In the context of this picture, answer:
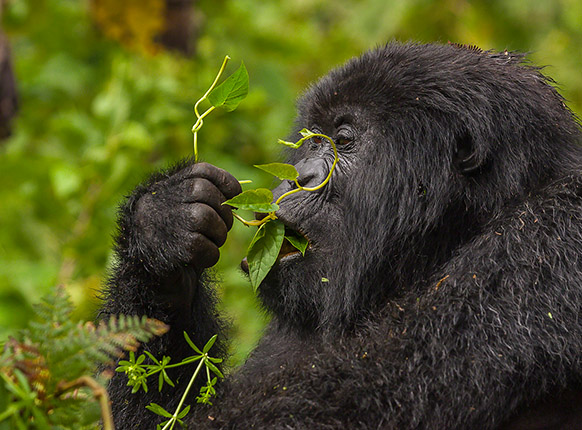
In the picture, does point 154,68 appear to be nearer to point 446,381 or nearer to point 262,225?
point 262,225

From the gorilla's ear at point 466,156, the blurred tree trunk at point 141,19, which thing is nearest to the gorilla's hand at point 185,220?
the gorilla's ear at point 466,156

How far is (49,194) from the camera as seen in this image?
5152 mm

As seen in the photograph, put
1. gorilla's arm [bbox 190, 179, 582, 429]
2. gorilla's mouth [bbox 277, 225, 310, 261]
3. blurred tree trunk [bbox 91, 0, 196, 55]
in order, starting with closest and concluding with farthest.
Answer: gorilla's arm [bbox 190, 179, 582, 429] < gorilla's mouth [bbox 277, 225, 310, 261] < blurred tree trunk [bbox 91, 0, 196, 55]

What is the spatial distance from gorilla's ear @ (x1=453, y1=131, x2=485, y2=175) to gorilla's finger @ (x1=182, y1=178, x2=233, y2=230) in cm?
77

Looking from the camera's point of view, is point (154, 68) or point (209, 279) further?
point (154, 68)

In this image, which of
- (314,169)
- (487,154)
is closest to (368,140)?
(314,169)

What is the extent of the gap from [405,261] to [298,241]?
36 centimetres

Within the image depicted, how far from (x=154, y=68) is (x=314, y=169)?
4299 mm

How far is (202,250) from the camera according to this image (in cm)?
226

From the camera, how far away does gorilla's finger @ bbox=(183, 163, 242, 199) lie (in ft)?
7.57

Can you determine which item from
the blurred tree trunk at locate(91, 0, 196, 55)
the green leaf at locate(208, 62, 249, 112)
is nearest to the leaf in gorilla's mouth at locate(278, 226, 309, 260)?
the green leaf at locate(208, 62, 249, 112)

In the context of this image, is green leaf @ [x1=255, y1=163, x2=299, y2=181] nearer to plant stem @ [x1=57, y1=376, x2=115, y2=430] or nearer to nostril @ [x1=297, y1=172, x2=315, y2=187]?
nostril @ [x1=297, y1=172, x2=315, y2=187]

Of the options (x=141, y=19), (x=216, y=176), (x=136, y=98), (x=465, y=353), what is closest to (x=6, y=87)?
(x=136, y=98)

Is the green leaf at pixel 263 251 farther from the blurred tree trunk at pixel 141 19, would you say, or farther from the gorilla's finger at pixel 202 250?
the blurred tree trunk at pixel 141 19
